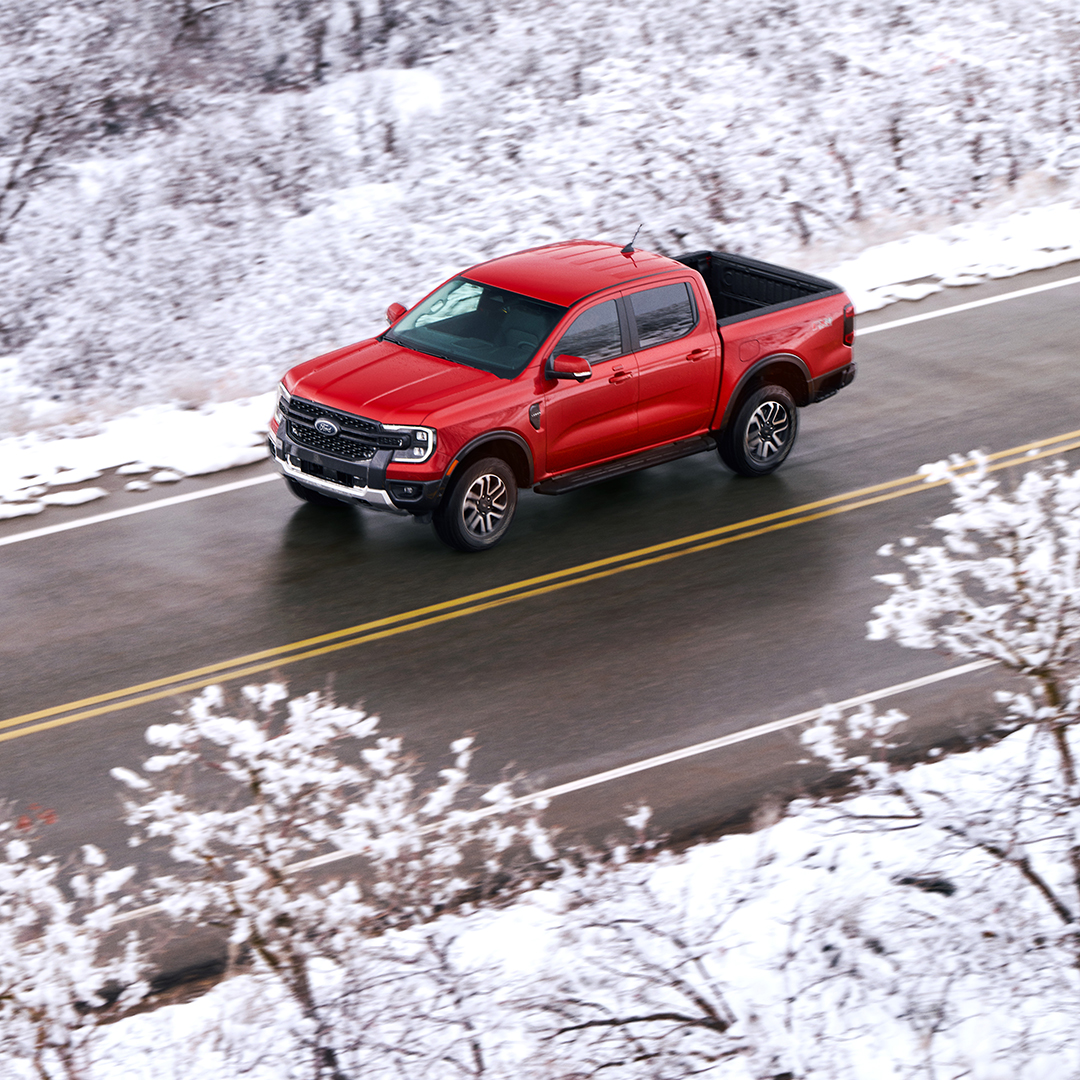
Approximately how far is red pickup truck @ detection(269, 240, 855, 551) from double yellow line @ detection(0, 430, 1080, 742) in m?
0.71

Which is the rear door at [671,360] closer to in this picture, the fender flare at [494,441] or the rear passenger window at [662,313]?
the rear passenger window at [662,313]

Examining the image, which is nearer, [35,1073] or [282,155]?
[35,1073]

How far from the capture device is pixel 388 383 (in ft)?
39.3

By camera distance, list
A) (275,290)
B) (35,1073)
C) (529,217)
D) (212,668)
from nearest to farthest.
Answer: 1. (35,1073)
2. (212,668)
3. (275,290)
4. (529,217)

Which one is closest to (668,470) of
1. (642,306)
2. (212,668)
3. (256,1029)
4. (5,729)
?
(642,306)

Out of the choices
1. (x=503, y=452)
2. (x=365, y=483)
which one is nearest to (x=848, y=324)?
(x=503, y=452)

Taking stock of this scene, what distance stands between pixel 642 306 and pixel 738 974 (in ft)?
20.7

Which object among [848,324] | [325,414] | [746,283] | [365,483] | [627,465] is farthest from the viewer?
[746,283]

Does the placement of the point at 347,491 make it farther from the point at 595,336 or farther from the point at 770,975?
the point at 770,975

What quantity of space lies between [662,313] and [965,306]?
20.9ft

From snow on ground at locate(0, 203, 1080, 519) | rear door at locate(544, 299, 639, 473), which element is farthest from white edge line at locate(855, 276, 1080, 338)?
rear door at locate(544, 299, 639, 473)

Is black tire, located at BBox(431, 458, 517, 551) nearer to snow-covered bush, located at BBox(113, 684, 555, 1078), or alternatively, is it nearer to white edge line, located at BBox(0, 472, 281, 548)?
white edge line, located at BBox(0, 472, 281, 548)

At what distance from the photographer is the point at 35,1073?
7.08 m

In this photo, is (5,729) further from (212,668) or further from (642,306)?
(642,306)
